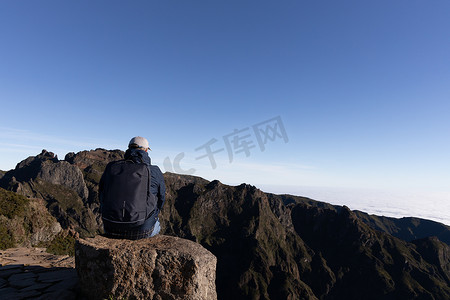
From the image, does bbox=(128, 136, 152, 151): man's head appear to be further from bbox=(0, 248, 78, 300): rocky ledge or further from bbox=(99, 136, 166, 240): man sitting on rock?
bbox=(0, 248, 78, 300): rocky ledge

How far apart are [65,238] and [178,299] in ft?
Result: 101

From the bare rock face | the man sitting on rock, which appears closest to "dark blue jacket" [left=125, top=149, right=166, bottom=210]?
the man sitting on rock

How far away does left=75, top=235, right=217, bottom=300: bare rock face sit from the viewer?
6.96m

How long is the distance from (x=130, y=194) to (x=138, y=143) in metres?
2.00

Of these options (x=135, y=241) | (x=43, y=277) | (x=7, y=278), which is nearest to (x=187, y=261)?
(x=135, y=241)

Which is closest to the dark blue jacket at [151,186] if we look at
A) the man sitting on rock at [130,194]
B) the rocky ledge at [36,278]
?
the man sitting on rock at [130,194]

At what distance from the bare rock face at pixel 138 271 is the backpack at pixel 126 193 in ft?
2.93

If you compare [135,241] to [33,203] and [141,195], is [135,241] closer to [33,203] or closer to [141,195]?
[141,195]

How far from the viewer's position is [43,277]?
29.7 feet

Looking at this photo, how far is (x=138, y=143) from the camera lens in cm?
809

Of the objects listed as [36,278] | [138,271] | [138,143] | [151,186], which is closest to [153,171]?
[151,186]

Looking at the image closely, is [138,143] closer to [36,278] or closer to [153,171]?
[153,171]

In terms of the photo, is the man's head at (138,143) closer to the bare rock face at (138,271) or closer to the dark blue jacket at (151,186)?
the dark blue jacket at (151,186)

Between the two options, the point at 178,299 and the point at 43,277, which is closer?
the point at 178,299
